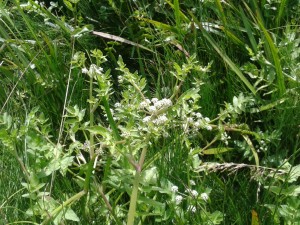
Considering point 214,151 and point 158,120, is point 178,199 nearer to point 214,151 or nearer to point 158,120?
point 158,120

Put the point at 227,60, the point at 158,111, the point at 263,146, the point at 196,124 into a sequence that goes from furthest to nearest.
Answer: the point at 227,60
the point at 263,146
the point at 196,124
the point at 158,111

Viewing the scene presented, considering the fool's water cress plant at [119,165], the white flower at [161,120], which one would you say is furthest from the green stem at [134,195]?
the white flower at [161,120]

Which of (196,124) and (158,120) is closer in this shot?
(158,120)

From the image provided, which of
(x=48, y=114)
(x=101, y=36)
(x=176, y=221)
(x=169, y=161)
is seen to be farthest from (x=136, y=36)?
(x=176, y=221)

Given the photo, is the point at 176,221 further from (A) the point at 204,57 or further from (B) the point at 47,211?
(A) the point at 204,57

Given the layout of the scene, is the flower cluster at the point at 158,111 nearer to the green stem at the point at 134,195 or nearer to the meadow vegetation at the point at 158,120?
the meadow vegetation at the point at 158,120

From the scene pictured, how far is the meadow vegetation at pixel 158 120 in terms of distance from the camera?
1.57 m

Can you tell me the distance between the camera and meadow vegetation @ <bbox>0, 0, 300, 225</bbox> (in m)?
1.57

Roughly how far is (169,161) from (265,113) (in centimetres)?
44

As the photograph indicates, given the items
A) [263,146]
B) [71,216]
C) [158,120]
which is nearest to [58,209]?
[71,216]

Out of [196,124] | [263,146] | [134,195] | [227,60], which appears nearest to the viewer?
[134,195]

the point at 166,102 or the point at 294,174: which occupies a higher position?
the point at 166,102

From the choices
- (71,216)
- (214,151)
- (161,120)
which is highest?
(161,120)

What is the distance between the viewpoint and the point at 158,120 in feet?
5.06
